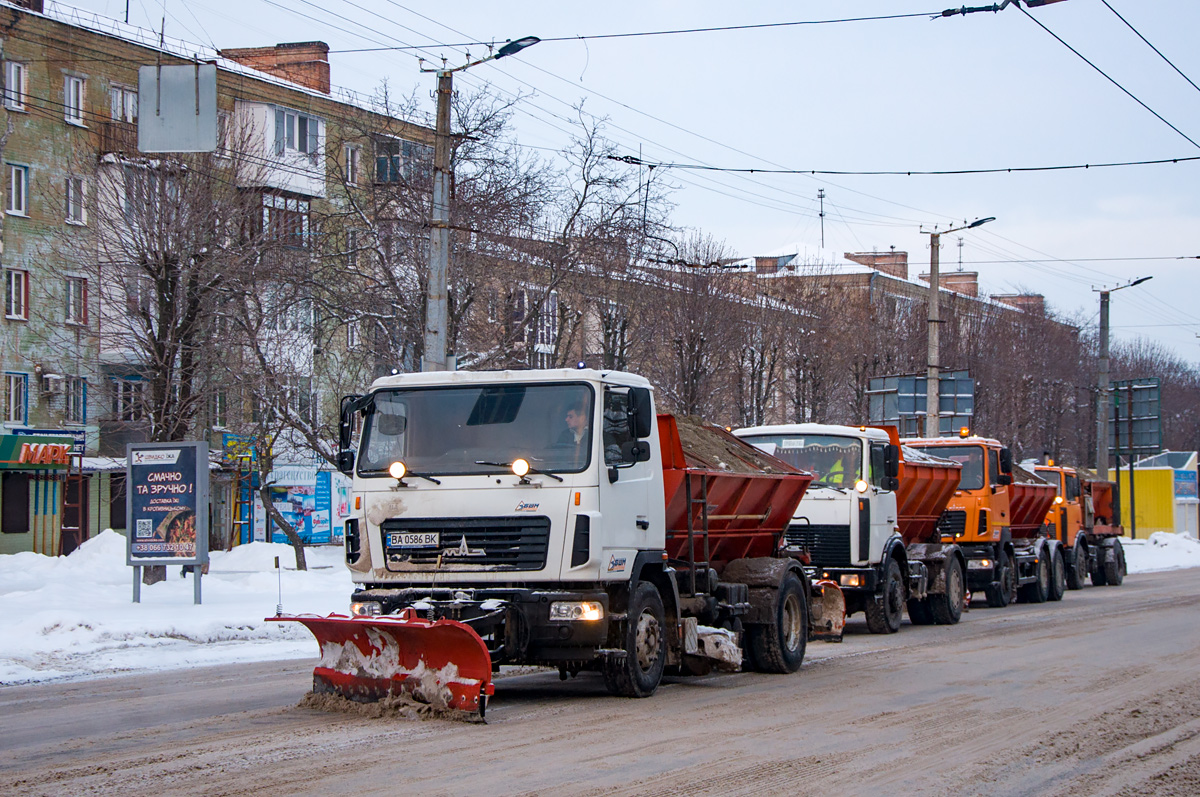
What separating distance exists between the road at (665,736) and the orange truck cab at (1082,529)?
16325mm

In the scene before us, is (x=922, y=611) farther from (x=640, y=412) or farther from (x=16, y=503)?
(x=16, y=503)

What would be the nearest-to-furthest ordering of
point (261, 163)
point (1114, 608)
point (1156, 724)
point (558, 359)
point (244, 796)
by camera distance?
point (244, 796) < point (1156, 724) < point (1114, 608) < point (261, 163) < point (558, 359)

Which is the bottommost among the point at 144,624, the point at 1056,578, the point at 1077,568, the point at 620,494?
the point at 1077,568

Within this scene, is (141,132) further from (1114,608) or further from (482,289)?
(1114,608)

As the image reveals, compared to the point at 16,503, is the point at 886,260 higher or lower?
higher

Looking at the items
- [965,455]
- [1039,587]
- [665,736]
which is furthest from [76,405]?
[665,736]

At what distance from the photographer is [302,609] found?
19.7m

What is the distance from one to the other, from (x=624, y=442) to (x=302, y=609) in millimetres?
10550

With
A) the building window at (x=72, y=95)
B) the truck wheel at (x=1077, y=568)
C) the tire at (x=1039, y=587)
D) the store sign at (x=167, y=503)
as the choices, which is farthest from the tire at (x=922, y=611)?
the building window at (x=72, y=95)

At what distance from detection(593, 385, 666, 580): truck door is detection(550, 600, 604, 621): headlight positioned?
294mm

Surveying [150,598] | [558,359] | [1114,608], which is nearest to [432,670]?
[150,598]

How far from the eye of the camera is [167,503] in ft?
62.5

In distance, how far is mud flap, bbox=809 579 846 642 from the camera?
14406mm

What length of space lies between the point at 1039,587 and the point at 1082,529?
204 inches
